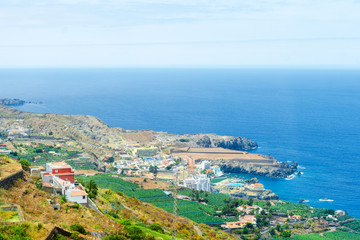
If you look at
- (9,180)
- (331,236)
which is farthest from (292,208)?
(9,180)

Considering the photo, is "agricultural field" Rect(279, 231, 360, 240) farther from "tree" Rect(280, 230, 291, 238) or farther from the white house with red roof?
the white house with red roof

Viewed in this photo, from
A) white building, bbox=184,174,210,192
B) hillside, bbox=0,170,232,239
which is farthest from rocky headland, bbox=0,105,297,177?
hillside, bbox=0,170,232,239

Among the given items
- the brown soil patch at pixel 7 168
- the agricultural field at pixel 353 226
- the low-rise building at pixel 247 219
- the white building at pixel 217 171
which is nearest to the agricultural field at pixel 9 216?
the brown soil patch at pixel 7 168

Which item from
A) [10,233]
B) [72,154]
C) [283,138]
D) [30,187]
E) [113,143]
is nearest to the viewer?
[10,233]

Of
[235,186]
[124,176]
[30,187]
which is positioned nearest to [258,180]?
[235,186]

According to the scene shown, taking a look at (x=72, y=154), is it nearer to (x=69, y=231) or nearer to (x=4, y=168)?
(x=4, y=168)
